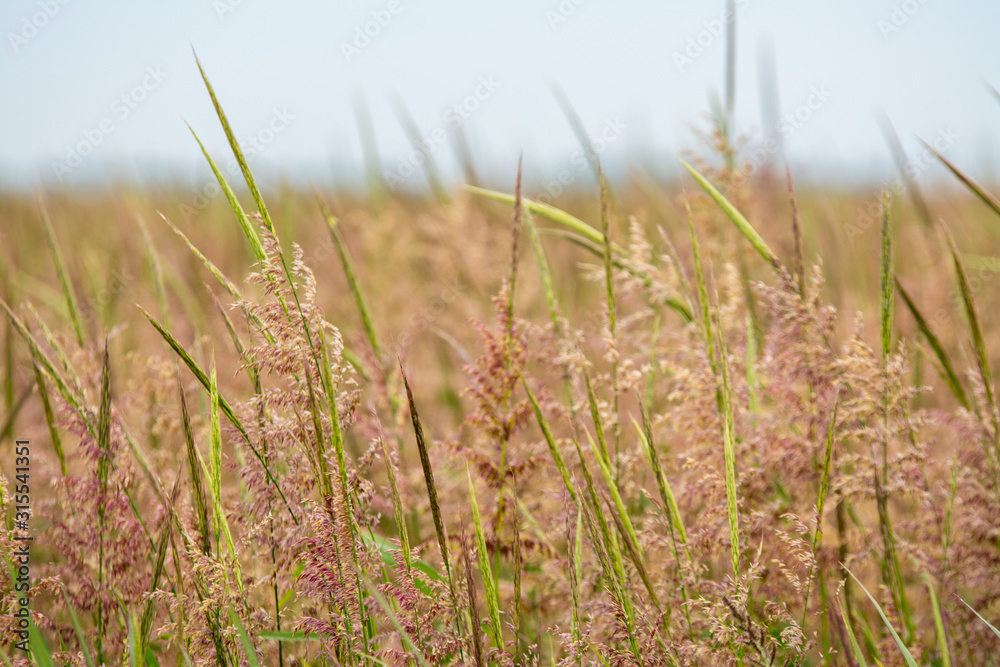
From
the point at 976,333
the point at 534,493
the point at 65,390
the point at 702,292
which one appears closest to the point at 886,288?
the point at 976,333

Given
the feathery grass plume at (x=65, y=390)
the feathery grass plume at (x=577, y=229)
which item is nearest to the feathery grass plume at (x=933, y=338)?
the feathery grass plume at (x=577, y=229)

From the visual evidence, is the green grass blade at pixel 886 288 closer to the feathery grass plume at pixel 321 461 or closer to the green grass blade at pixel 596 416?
the green grass blade at pixel 596 416

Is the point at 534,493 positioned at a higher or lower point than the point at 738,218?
lower

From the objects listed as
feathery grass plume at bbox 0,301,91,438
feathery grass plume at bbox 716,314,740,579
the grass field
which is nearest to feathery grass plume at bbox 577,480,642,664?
the grass field

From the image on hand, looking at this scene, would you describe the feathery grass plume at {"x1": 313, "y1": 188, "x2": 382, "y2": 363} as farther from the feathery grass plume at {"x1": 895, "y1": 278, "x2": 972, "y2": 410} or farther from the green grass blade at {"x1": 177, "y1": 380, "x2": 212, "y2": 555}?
the feathery grass plume at {"x1": 895, "y1": 278, "x2": 972, "y2": 410}

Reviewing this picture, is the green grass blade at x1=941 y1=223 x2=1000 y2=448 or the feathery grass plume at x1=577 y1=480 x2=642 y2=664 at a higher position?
the green grass blade at x1=941 y1=223 x2=1000 y2=448

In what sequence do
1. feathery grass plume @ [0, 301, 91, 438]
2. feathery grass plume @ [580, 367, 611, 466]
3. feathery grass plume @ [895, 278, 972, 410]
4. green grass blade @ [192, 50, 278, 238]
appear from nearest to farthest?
green grass blade @ [192, 50, 278, 238], feathery grass plume @ [580, 367, 611, 466], feathery grass plume @ [0, 301, 91, 438], feathery grass plume @ [895, 278, 972, 410]

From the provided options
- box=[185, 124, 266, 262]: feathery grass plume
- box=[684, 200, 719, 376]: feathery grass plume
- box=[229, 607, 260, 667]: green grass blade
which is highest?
box=[185, 124, 266, 262]: feathery grass plume

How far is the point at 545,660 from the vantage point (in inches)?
52.0

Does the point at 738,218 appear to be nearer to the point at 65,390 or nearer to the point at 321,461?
the point at 321,461

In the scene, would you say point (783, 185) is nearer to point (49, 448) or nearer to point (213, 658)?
point (213, 658)

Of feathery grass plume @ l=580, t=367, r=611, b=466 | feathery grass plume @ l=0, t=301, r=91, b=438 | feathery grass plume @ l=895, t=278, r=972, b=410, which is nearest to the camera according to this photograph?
feathery grass plume @ l=580, t=367, r=611, b=466

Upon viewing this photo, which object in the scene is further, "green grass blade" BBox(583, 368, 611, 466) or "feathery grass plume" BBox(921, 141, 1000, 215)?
Result: "feathery grass plume" BBox(921, 141, 1000, 215)

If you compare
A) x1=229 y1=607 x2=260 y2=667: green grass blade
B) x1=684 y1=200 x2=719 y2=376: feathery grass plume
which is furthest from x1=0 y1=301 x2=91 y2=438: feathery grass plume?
x1=684 y1=200 x2=719 y2=376: feathery grass plume
